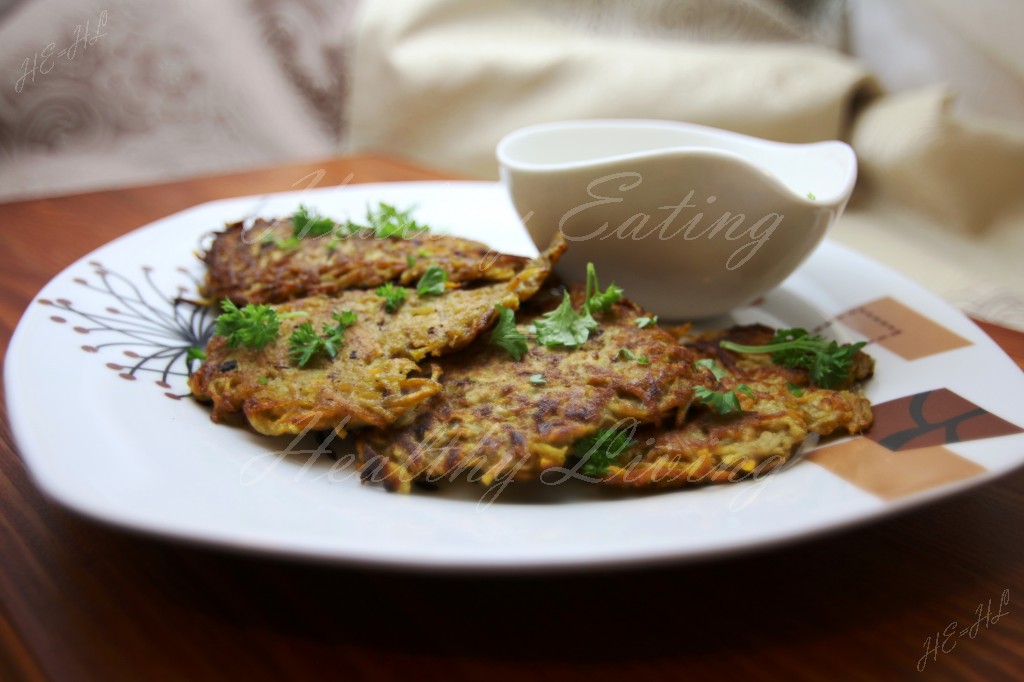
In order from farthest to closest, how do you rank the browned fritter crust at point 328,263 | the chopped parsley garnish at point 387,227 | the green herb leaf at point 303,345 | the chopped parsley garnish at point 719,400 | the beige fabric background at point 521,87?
the beige fabric background at point 521,87 < the chopped parsley garnish at point 387,227 < the browned fritter crust at point 328,263 < the green herb leaf at point 303,345 < the chopped parsley garnish at point 719,400

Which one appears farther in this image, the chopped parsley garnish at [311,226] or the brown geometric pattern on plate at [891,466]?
the chopped parsley garnish at [311,226]

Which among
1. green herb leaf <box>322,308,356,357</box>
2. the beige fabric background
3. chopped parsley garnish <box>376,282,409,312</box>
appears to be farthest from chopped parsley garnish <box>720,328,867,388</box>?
the beige fabric background

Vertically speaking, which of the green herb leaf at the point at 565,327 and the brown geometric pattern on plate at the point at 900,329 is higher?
the green herb leaf at the point at 565,327

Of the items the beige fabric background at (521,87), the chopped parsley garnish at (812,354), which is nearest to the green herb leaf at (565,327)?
the chopped parsley garnish at (812,354)

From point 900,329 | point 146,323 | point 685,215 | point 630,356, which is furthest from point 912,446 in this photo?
point 146,323

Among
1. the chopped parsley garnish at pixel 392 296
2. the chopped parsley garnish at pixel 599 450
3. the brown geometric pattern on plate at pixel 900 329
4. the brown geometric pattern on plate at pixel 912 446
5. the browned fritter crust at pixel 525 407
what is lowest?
the brown geometric pattern on plate at pixel 900 329

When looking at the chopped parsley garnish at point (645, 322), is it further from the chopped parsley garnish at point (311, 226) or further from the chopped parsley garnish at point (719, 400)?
the chopped parsley garnish at point (311, 226)

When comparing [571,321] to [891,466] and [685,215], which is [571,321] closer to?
[685,215]

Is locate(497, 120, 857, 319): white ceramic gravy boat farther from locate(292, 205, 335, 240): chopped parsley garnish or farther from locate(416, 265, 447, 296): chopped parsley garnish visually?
locate(292, 205, 335, 240): chopped parsley garnish

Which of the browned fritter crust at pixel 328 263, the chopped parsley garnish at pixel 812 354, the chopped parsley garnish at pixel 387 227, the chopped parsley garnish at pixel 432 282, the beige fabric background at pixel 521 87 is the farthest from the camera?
the beige fabric background at pixel 521 87
